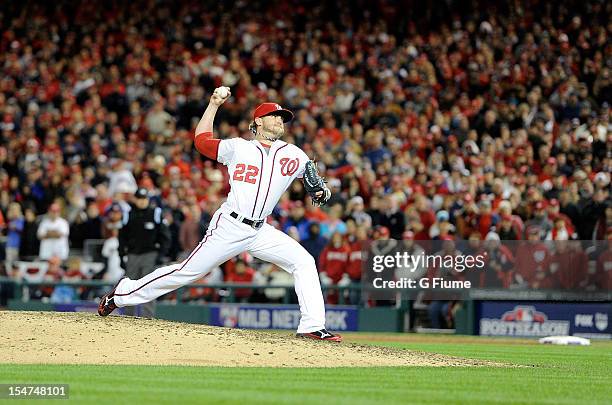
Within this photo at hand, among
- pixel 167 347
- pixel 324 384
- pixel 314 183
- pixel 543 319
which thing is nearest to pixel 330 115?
pixel 543 319

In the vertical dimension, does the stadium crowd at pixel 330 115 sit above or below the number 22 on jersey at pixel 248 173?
above

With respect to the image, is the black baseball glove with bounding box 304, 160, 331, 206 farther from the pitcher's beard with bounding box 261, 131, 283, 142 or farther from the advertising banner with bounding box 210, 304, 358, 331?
the advertising banner with bounding box 210, 304, 358, 331

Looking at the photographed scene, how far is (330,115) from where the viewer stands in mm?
23688

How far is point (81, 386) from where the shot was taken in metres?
8.15

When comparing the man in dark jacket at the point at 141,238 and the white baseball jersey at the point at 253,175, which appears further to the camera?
the man in dark jacket at the point at 141,238

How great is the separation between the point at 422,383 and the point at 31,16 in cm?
2302

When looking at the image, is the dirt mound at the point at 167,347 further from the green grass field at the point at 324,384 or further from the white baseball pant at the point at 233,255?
the green grass field at the point at 324,384

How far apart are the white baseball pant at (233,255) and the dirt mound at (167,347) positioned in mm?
304

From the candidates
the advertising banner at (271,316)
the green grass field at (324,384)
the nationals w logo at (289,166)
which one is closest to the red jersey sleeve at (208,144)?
the nationals w logo at (289,166)

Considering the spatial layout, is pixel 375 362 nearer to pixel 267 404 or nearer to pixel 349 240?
pixel 267 404

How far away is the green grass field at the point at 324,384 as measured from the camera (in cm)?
773

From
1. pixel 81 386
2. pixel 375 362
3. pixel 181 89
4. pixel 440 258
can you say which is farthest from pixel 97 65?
pixel 81 386

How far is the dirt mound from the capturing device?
10281mm

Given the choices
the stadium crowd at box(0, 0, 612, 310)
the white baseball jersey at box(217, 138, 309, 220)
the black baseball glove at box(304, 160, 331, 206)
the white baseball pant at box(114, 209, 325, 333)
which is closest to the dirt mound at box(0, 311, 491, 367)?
the white baseball pant at box(114, 209, 325, 333)
